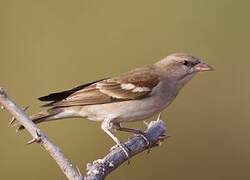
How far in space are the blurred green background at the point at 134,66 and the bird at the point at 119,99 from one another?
5.65 ft

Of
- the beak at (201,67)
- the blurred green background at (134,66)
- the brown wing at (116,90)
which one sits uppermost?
the brown wing at (116,90)

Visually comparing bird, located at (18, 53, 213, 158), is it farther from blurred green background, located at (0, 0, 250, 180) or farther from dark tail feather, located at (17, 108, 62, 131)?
blurred green background, located at (0, 0, 250, 180)

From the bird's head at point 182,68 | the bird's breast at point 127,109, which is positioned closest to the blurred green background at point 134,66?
the bird's head at point 182,68

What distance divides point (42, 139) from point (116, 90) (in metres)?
1.63

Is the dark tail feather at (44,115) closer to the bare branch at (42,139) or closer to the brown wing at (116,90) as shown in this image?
the brown wing at (116,90)

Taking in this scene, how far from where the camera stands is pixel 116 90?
541cm

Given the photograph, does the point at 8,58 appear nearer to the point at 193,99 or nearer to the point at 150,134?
the point at 193,99

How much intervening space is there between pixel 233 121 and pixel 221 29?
105cm

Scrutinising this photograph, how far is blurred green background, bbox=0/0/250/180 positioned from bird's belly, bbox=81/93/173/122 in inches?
74.2

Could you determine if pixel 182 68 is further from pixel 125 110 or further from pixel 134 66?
pixel 134 66

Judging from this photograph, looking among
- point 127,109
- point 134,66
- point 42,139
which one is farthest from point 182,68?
point 134,66

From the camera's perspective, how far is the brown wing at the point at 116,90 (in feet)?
17.3

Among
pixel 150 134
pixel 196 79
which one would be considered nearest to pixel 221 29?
pixel 196 79

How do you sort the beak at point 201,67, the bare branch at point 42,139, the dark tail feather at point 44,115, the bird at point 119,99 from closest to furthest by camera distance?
the bare branch at point 42,139 → the dark tail feather at point 44,115 → the bird at point 119,99 → the beak at point 201,67
